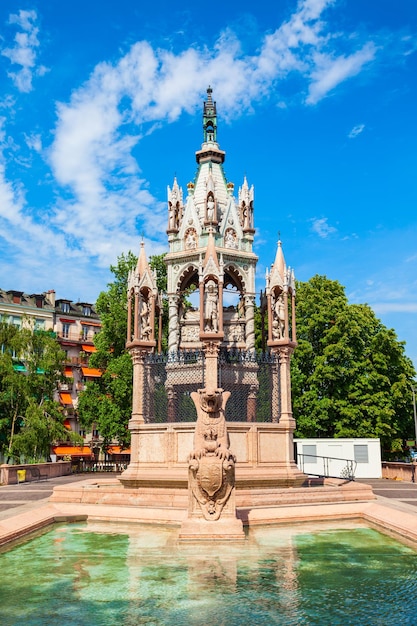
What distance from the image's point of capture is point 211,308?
1925 centimetres

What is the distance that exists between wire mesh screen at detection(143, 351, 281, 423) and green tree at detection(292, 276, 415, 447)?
19359 mm

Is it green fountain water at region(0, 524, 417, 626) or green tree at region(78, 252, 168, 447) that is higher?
green tree at region(78, 252, 168, 447)

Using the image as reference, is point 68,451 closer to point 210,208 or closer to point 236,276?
point 236,276

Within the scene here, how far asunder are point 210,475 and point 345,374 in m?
29.1

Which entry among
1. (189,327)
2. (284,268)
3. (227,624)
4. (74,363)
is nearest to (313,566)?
(227,624)

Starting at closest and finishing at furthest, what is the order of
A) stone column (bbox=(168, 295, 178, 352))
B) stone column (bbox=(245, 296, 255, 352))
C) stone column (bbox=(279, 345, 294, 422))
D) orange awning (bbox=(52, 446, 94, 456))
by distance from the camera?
stone column (bbox=(279, 345, 294, 422)), stone column (bbox=(245, 296, 255, 352)), stone column (bbox=(168, 295, 178, 352)), orange awning (bbox=(52, 446, 94, 456))

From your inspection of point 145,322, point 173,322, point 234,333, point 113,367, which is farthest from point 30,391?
point 145,322

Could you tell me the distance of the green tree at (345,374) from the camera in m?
37.6

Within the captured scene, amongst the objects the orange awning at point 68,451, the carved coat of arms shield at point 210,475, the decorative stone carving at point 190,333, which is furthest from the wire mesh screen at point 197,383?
the orange awning at point 68,451

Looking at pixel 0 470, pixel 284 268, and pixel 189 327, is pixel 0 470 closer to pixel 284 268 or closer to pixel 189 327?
pixel 189 327

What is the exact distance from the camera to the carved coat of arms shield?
11375 millimetres

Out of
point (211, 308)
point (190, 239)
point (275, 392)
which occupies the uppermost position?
point (190, 239)

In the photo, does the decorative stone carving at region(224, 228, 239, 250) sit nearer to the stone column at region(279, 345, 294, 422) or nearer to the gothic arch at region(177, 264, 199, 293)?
the gothic arch at region(177, 264, 199, 293)

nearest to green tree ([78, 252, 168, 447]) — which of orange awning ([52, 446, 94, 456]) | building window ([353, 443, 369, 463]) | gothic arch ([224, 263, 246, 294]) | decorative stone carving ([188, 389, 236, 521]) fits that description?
building window ([353, 443, 369, 463])
